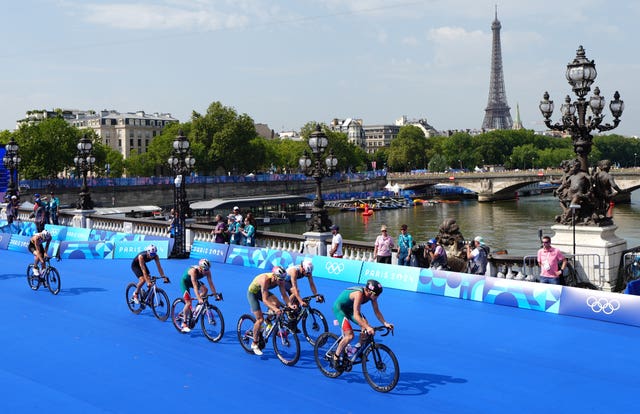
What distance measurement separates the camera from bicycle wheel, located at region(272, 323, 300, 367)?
11062 millimetres

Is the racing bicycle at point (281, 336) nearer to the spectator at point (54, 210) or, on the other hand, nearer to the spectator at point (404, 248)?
the spectator at point (404, 248)

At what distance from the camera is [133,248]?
970 inches

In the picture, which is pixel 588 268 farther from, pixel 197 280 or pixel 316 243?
pixel 197 280

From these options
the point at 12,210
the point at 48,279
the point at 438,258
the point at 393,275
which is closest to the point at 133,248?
the point at 48,279

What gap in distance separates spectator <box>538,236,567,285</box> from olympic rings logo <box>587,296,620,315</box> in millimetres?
1051

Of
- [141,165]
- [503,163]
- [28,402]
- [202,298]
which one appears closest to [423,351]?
[202,298]

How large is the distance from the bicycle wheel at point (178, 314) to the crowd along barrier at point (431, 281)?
17.6 ft

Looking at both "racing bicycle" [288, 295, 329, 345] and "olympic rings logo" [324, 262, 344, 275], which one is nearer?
"racing bicycle" [288, 295, 329, 345]

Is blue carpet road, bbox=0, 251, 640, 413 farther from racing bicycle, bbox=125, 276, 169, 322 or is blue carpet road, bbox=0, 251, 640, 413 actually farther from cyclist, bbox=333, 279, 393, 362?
cyclist, bbox=333, 279, 393, 362

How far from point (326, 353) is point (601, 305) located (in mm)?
6396

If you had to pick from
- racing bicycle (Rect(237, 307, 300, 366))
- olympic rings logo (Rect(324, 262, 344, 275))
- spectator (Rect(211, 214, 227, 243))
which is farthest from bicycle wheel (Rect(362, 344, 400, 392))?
spectator (Rect(211, 214, 227, 243))

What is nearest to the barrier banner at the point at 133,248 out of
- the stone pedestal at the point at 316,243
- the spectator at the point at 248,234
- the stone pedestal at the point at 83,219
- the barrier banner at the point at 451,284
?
the spectator at the point at 248,234

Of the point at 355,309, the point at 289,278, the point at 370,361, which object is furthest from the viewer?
the point at 289,278

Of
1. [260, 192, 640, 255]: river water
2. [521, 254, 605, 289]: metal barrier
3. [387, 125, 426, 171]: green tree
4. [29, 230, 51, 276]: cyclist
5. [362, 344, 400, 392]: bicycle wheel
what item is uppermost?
[387, 125, 426, 171]: green tree
